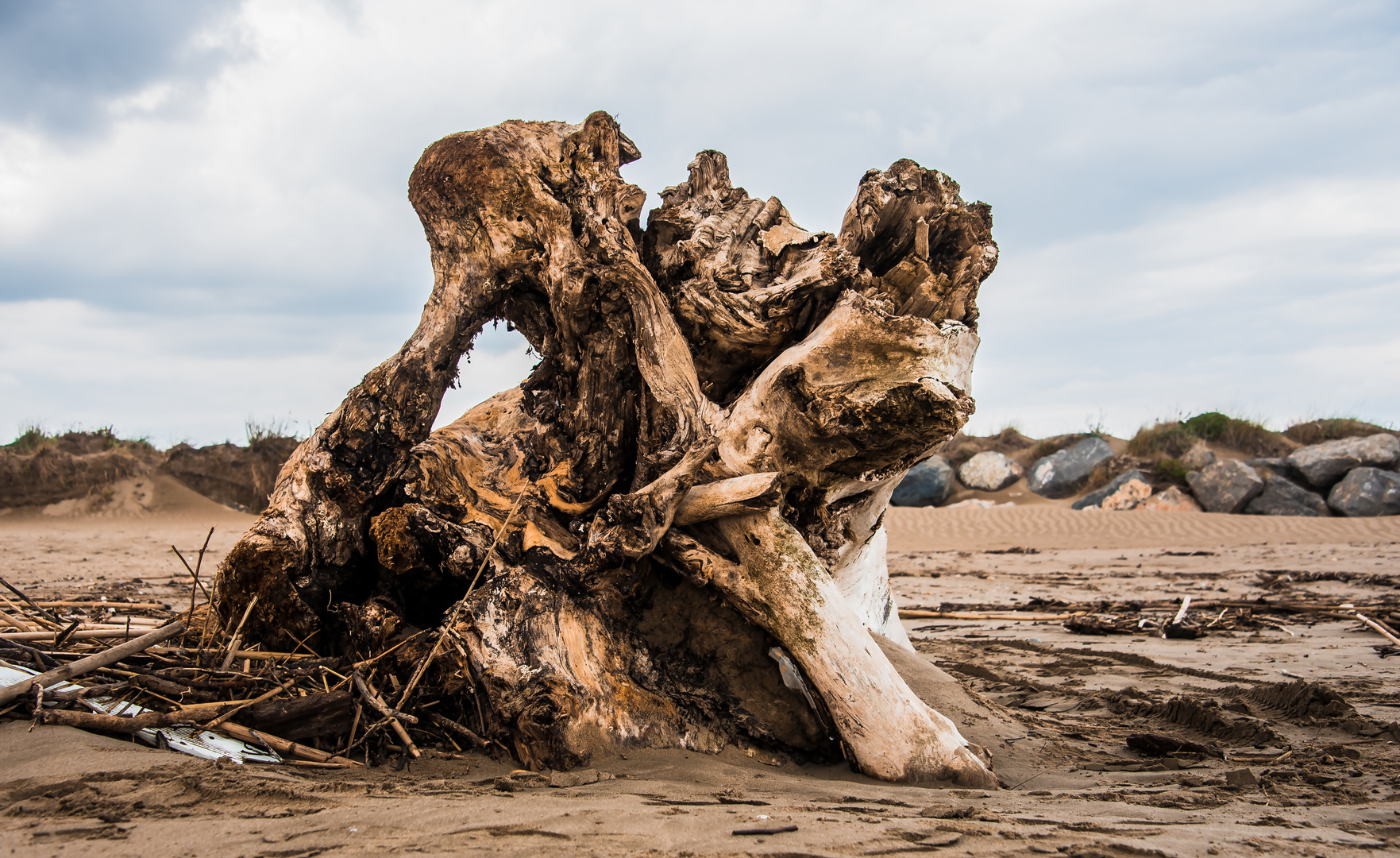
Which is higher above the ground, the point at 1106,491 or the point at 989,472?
the point at 989,472

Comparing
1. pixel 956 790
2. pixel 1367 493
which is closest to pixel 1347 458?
pixel 1367 493

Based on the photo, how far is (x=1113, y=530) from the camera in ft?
51.7

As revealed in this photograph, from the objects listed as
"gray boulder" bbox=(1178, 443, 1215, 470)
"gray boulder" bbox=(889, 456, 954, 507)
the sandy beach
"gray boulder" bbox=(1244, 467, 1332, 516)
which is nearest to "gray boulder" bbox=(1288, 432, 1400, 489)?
"gray boulder" bbox=(1244, 467, 1332, 516)

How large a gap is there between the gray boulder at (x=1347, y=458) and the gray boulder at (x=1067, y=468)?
4.35m

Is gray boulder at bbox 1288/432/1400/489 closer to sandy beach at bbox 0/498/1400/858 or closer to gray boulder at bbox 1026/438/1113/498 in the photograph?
gray boulder at bbox 1026/438/1113/498

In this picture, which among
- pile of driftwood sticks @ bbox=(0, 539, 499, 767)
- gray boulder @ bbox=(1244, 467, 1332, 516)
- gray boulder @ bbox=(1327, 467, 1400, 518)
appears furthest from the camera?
gray boulder @ bbox=(1244, 467, 1332, 516)

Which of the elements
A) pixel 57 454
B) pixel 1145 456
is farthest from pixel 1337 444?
pixel 57 454

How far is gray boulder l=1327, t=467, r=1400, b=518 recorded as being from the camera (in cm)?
1680

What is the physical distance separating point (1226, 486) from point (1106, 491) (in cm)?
244

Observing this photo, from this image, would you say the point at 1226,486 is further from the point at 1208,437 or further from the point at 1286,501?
the point at 1208,437

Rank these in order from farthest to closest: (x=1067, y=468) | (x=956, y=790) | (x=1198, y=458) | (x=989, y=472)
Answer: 1. (x=989, y=472)
2. (x=1067, y=468)
3. (x=1198, y=458)
4. (x=956, y=790)

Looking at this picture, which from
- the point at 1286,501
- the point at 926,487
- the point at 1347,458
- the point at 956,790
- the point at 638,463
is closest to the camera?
the point at 956,790

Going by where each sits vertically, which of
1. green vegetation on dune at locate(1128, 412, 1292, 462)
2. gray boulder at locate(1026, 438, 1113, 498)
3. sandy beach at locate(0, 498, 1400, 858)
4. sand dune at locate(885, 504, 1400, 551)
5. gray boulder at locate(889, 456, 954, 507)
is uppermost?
green vegetation on dune at locate(1128, 412, 1292, 462)

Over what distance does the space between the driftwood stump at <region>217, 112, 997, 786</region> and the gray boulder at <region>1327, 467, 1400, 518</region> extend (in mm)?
18160
